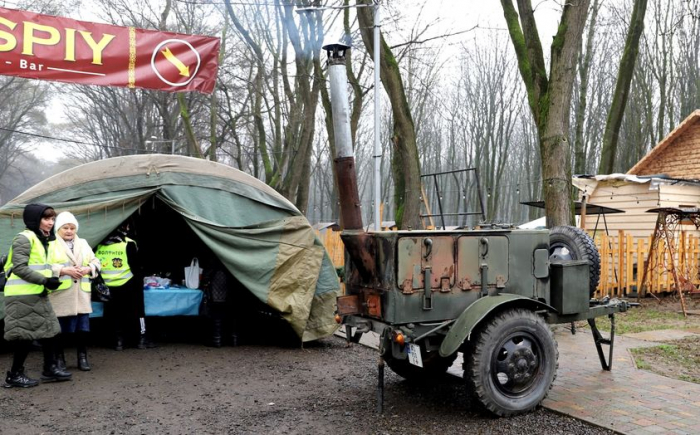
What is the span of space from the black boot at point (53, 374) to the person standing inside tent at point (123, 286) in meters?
1.53

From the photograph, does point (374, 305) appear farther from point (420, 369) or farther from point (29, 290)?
point (29, 290)

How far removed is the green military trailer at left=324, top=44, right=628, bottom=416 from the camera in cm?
509

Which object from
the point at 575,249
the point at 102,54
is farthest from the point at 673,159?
the point at 102,54

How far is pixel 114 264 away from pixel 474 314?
204 inches

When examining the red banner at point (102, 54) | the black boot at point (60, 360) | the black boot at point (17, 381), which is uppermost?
the red banner at point (102, 54)

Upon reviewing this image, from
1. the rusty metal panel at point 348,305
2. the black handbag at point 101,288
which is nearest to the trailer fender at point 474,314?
the rusty metal panel at point 348,305

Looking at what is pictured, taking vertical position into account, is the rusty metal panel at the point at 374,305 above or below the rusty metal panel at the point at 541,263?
below

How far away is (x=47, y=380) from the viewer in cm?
661

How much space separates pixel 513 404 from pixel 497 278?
114 cm

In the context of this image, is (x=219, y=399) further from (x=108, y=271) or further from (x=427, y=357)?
(x=108, y=271)

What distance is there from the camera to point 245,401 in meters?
5.97

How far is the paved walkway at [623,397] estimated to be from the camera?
499cm

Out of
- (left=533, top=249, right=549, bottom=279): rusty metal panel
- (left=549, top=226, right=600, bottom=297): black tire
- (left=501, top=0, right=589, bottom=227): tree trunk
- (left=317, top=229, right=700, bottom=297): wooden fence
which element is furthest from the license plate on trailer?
(left=317, top=229, right=700, bottom=297): wooden fence

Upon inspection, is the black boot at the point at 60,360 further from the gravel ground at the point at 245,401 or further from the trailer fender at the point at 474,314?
the trailer fender at the point at 474,314
